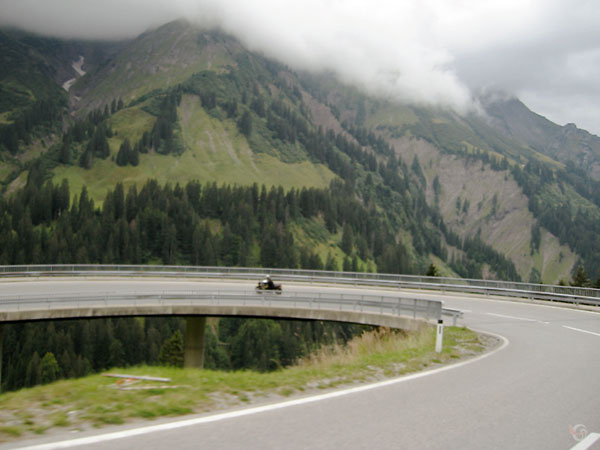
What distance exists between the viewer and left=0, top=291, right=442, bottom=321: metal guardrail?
23.2 m

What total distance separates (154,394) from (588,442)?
18.7 feet

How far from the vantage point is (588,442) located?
550 cm

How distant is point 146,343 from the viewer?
294ft

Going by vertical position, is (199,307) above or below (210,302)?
below

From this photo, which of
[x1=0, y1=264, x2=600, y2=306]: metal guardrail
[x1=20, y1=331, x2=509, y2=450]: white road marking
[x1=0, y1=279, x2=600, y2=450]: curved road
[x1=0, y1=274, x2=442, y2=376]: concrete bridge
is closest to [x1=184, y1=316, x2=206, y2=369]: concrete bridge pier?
[x1=0, y1=274, x2=442, y2=376]: concrete bridge

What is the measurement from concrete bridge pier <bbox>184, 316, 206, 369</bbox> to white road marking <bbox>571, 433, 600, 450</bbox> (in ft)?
81.2

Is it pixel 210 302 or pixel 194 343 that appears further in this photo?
pixel 194 343

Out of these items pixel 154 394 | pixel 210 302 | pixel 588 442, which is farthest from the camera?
pixel 210 302

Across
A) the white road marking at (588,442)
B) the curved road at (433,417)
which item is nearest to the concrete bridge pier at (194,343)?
the curved road at (433,417)

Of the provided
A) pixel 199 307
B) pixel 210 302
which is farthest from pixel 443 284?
pixel 199 307

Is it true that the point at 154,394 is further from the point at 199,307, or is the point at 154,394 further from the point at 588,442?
the point at 199,307

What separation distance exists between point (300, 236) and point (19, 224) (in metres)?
78.4

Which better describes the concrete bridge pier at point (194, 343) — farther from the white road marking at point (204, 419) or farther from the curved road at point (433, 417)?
the white road marking at point (204, 419)

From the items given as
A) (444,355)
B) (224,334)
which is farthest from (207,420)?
(224,334)
